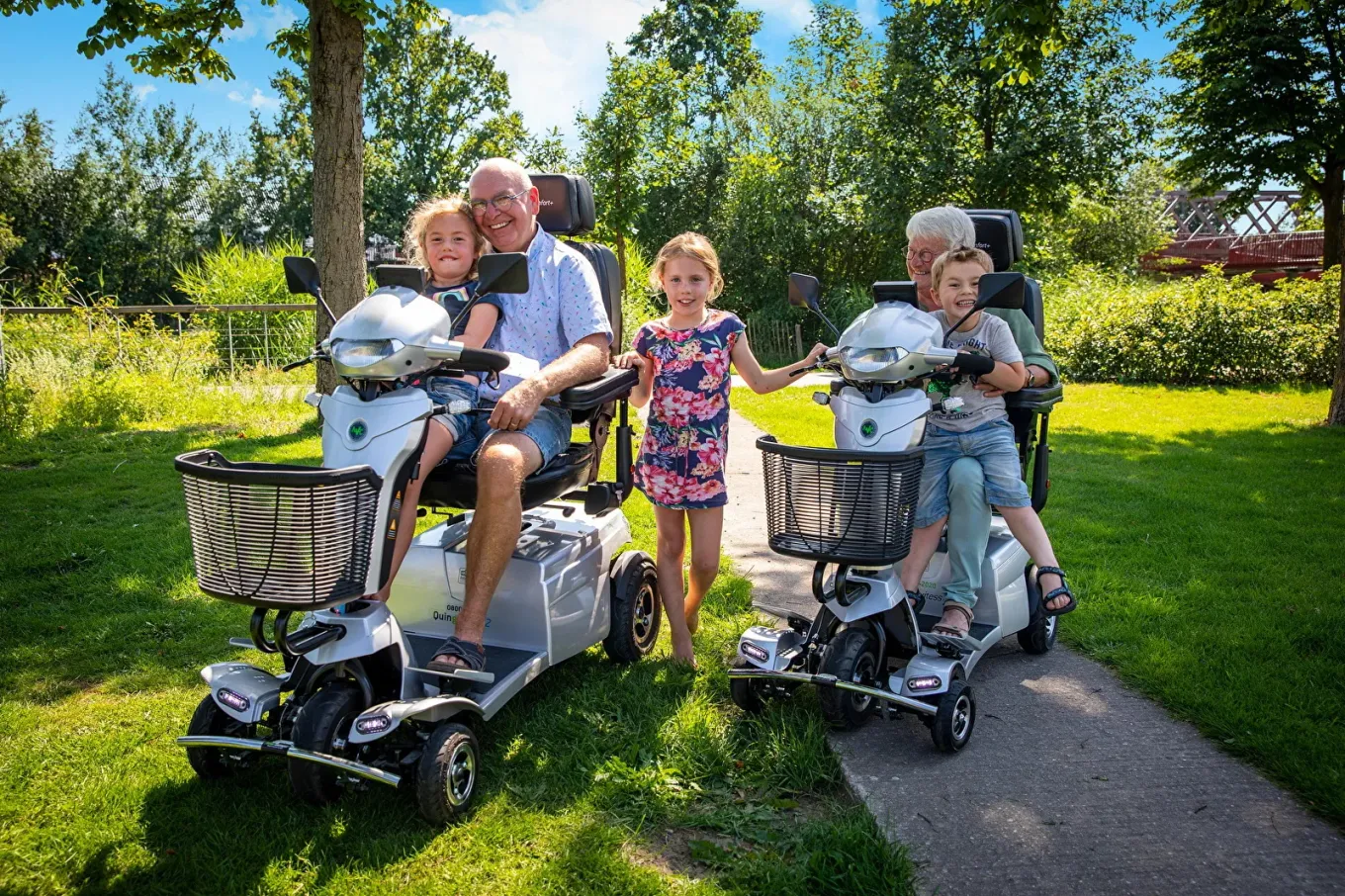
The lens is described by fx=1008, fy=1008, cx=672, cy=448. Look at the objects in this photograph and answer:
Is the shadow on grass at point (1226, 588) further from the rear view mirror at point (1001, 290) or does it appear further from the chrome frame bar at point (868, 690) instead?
the rear view mirror at point (1001, 290)

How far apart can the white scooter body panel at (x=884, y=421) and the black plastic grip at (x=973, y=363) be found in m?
0.17

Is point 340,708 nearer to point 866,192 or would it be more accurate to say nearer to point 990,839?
point 990,839

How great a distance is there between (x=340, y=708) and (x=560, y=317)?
62.9 inches

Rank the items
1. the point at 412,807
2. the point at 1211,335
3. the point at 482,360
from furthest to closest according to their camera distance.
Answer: the point at 1211,335
the point at 482,360
the point at 412,807

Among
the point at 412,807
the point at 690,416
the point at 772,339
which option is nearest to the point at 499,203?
the point at 690,416

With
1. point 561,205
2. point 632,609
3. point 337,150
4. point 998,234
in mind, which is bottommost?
point 632,609

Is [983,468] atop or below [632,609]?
atop

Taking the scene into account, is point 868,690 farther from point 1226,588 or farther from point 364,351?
point 1226,588

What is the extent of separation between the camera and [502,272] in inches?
106

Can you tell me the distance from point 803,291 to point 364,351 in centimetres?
143

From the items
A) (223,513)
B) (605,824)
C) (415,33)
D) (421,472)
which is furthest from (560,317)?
(415,33)

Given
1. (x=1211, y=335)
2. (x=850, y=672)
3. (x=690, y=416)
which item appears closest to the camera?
(x=850, y=672)

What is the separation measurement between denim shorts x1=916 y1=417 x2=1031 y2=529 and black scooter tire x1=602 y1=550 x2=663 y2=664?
1038 millimetres

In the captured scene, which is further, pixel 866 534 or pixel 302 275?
pixel 302 275
